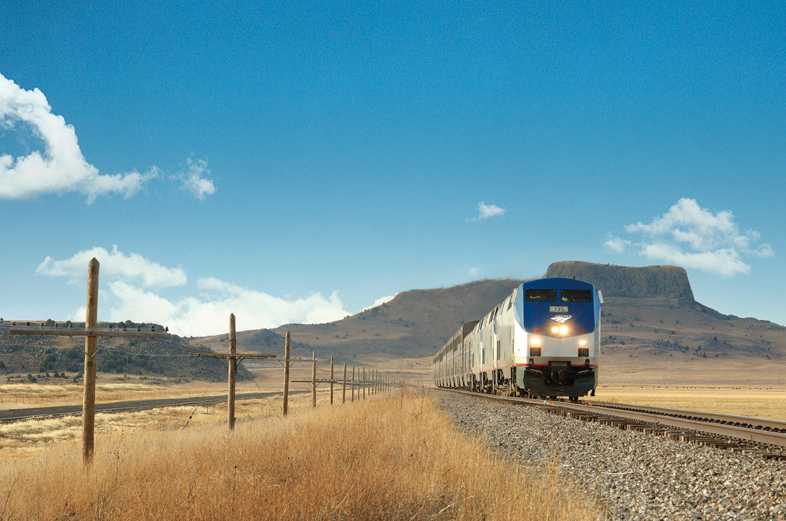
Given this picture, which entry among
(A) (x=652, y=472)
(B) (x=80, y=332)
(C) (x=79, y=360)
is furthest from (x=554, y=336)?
(C) (x=79, y=360)

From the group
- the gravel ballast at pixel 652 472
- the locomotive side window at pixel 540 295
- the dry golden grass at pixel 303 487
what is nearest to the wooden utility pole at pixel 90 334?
the dry golden grass at pixel 303 487

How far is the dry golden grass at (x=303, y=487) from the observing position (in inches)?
266

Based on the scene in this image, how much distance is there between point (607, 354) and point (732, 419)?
6725 inches

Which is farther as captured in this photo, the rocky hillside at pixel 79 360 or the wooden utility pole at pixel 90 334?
the rocky hillside at pixel 79 360

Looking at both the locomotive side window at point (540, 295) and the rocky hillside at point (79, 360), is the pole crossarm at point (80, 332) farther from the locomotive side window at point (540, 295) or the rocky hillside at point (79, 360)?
the rocky hillside at point (79, 360)

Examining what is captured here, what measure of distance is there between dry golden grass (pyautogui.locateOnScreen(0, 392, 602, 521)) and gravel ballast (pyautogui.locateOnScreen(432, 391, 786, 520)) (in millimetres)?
675

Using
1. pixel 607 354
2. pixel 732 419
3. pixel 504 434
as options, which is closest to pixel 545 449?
pixel 504 434

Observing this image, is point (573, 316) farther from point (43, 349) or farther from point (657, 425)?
point (43, 349)

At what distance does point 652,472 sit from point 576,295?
15.1 m

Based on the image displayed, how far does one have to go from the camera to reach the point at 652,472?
9828 millimetres

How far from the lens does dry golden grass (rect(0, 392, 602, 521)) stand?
676 cm

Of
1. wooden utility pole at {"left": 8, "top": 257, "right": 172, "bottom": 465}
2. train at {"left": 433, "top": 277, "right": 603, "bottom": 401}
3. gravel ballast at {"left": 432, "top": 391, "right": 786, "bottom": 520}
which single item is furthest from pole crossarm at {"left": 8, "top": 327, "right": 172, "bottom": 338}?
train at {"left": 433, "top": 277, "right": 603, "bottom": 401}

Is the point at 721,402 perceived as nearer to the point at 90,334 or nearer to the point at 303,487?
the point at 90,334

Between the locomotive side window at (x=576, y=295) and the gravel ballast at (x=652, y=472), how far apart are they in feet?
30.9
